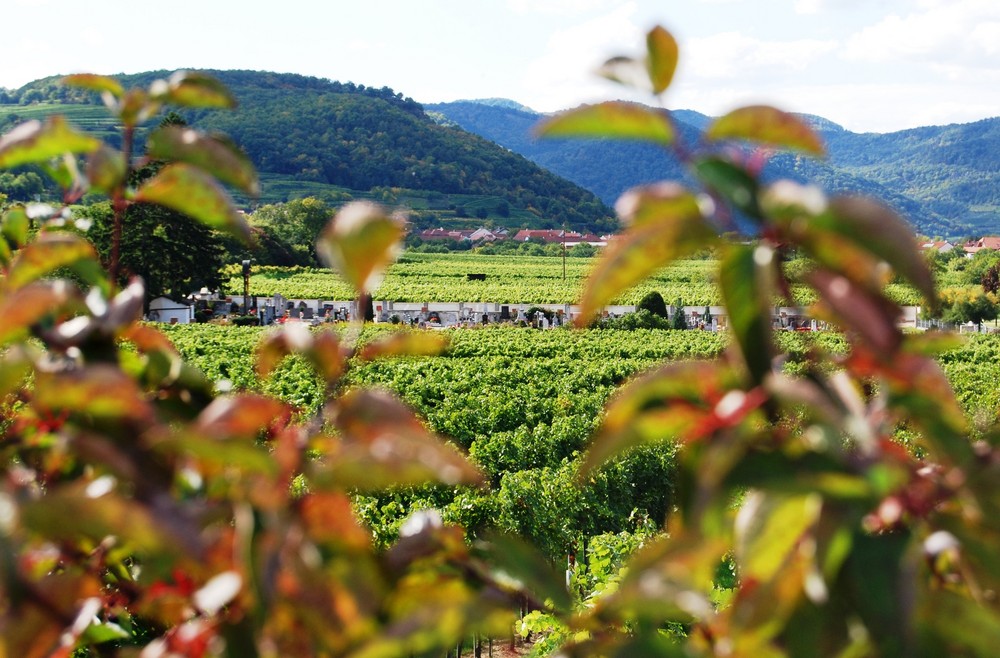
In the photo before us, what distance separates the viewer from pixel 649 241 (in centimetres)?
56

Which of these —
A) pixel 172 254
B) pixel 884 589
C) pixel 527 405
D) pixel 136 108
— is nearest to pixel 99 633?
pixel 136 108

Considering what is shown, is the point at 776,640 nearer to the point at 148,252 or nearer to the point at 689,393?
the point at 689,393

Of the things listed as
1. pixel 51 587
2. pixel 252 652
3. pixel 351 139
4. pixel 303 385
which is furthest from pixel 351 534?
pixel 351 139

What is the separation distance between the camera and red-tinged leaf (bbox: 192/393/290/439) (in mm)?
564

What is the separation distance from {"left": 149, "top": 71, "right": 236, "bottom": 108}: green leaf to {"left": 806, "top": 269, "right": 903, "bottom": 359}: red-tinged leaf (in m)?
0.51

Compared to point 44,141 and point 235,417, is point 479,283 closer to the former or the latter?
point 44,141

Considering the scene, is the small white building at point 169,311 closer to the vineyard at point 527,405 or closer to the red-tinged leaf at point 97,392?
the vineyard at point 527,405

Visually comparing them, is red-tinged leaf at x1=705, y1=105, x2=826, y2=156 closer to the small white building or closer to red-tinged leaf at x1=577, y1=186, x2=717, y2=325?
red-tinged leaf at x1=577, y1=186, x2=717, y2=325

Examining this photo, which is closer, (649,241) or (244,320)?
(649,241)

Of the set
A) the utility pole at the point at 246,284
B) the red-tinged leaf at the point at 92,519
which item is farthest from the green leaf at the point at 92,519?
the utility pole at the point at 246,284

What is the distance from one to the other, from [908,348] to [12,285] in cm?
68

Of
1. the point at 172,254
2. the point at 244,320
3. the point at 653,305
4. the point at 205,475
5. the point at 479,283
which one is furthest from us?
the point at 479,283

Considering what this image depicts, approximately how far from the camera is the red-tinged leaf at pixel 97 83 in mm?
827

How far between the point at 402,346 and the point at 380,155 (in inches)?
3977
